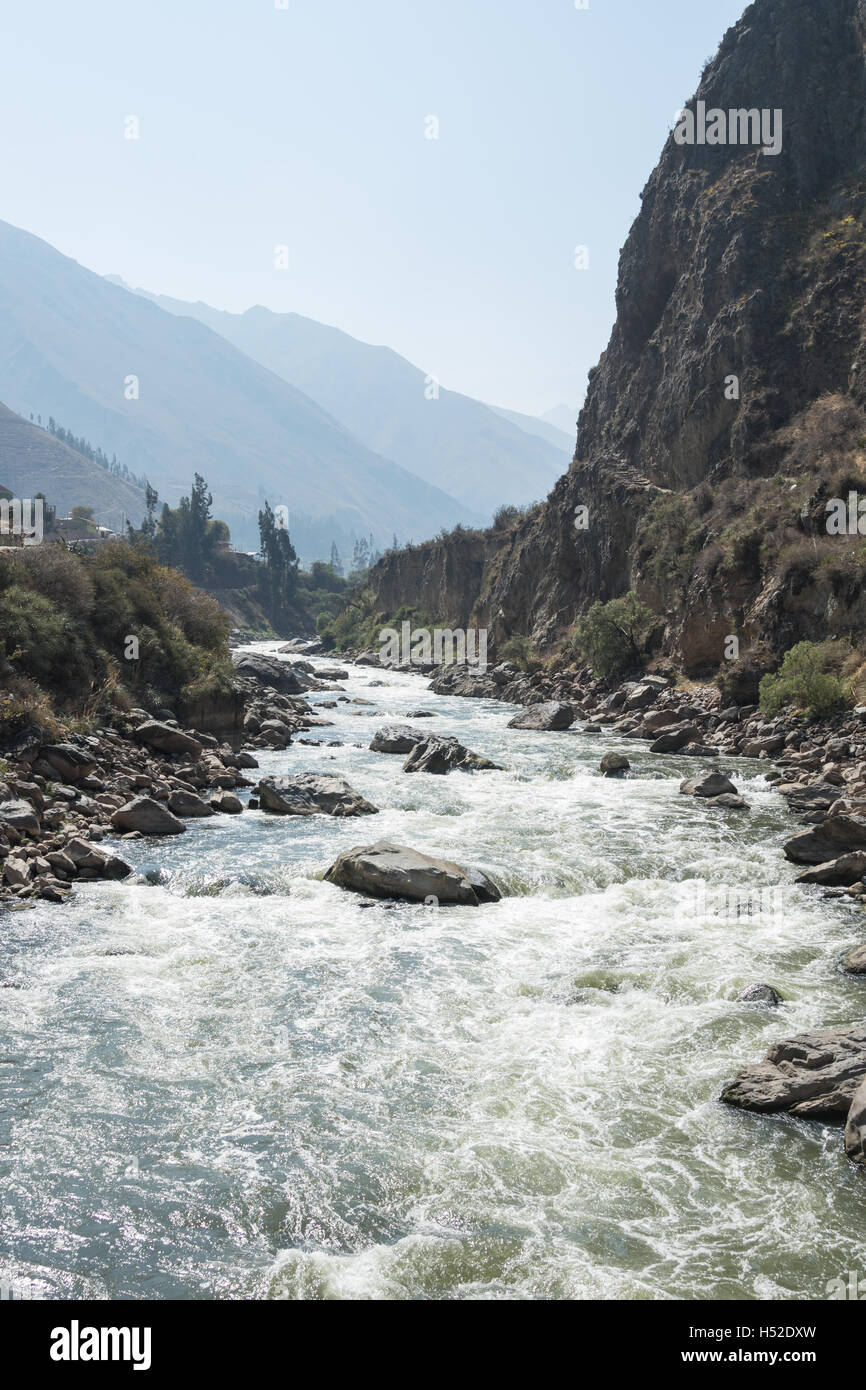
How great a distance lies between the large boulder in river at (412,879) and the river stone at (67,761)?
7911mm

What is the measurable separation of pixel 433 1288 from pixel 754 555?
3730 centimetres

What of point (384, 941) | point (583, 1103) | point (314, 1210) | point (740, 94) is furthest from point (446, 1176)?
point (740, 94)

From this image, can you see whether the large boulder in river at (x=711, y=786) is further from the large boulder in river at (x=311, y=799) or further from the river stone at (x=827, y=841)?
the large boulder in river at (x=311, y=799)

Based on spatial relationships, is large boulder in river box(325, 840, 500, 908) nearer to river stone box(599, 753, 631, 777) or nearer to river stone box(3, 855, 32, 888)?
river stone box(3, 855, 32, 888)

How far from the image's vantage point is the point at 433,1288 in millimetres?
6527

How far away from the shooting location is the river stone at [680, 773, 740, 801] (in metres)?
23.3

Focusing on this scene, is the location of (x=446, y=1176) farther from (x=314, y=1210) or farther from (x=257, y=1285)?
(x=257, y=1285)

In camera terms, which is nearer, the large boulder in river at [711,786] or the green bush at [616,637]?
the large boulder in river at [711,786]

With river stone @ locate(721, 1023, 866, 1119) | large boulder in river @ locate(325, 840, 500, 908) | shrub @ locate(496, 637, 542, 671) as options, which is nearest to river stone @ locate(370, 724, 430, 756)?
large boulder in river @ locate(325, 840, 500, 908)

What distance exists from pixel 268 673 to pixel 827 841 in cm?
3724

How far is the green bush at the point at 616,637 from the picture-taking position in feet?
154

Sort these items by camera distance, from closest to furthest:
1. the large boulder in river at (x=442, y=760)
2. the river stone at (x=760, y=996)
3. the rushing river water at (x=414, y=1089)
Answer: the rushing river water at (x=414, y=1089), the river stone at (x=760, y=996), the large boulder in river at (x=442, y=760)

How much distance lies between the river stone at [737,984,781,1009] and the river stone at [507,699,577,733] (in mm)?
27418

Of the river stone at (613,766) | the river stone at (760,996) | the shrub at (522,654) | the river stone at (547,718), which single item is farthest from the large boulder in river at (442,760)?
the shrub at (522,654)
